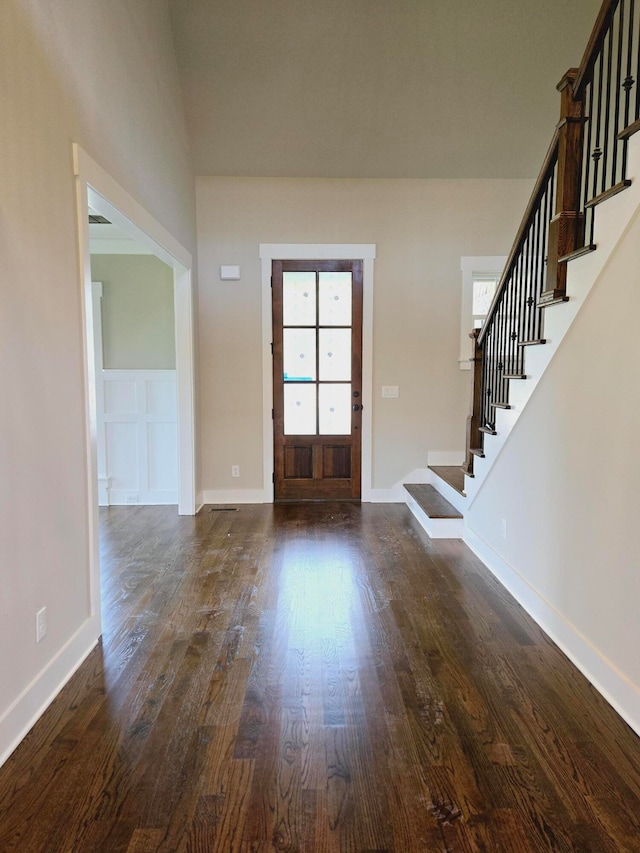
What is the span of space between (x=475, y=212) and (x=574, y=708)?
444cm

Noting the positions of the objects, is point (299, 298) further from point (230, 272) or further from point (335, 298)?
point (230, 272)

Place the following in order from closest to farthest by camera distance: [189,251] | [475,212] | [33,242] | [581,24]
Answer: [33,242] < [581,24] < [189,251] < [475,212]

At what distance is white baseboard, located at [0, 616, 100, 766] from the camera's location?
68.7 inches

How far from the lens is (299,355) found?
5121mm

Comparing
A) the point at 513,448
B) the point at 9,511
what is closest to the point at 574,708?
the point at 513,448

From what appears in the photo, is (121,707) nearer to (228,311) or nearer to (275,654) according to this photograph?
(275,654)

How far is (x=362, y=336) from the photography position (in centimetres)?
507

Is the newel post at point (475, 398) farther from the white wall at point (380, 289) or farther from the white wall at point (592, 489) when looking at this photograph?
the white wall at point (380, 289)

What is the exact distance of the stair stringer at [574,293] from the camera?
1883 mm

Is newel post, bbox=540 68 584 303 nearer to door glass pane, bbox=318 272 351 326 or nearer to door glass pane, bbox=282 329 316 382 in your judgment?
door glass pane, bbox=318 272 351 326

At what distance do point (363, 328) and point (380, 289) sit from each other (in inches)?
16.5

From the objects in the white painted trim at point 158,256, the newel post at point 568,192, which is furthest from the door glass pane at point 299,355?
the newel post at point 568,192

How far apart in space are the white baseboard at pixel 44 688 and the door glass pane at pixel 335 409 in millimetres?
3079

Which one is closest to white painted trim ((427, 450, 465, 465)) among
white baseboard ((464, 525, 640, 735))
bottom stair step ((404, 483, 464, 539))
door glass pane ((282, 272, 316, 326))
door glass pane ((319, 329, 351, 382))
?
bottom stair step ((404, 483, 464, 539))
